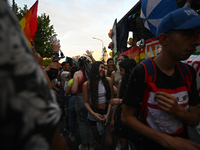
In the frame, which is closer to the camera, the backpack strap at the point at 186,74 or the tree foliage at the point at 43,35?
the backpack strap at the point at 186,74

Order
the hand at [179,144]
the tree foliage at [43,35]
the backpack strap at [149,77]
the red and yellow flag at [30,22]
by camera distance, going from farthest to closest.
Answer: the tree foliage at [43,35]
the red and yellow flag at [30,22]
the backpack strap at [149,77]
the hand at [179,144]

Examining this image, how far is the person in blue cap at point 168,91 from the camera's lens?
119 cm

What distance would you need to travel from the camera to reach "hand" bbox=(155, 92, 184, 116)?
45.6 inches

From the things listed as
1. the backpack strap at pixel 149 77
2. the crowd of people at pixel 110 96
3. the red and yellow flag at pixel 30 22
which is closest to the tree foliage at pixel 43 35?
the red and yellow flag at pixel 30 22

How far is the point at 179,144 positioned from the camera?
3.73ft

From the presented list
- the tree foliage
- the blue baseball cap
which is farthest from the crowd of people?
the tree foliage

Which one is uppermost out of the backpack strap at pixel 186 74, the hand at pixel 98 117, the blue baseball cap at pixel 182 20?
the blue baseball cap at pixel 182 20

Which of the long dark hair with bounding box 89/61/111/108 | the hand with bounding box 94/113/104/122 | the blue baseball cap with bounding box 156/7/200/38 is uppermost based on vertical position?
the blue baseball cap with bounding box 156/7/200/38

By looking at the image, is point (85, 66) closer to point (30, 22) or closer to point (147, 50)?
point (30, 22)

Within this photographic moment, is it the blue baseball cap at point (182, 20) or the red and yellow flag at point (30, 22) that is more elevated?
the red and yellow flag at point (30, 22)

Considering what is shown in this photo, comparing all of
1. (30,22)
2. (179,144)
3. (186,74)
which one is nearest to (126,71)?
(186,74)

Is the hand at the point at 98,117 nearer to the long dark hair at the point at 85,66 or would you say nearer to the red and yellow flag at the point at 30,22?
the long dark hair at the point at 85,66

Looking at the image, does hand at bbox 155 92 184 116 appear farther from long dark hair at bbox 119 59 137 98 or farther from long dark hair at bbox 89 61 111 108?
long dark hair at bbox 89 61 111 108

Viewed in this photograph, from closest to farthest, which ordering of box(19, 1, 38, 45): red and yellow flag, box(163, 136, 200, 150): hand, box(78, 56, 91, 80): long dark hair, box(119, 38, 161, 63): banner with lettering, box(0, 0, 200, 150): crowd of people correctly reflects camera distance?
box(0, 0, 200, 150): crowd of people, box(163, 136, 200, 150): hand, box(78, 56, 91, 80): long dark hair, box(19, 1, 38, 45): red and yellow flag, box(119, 38, 161, 63): banner with lettering
